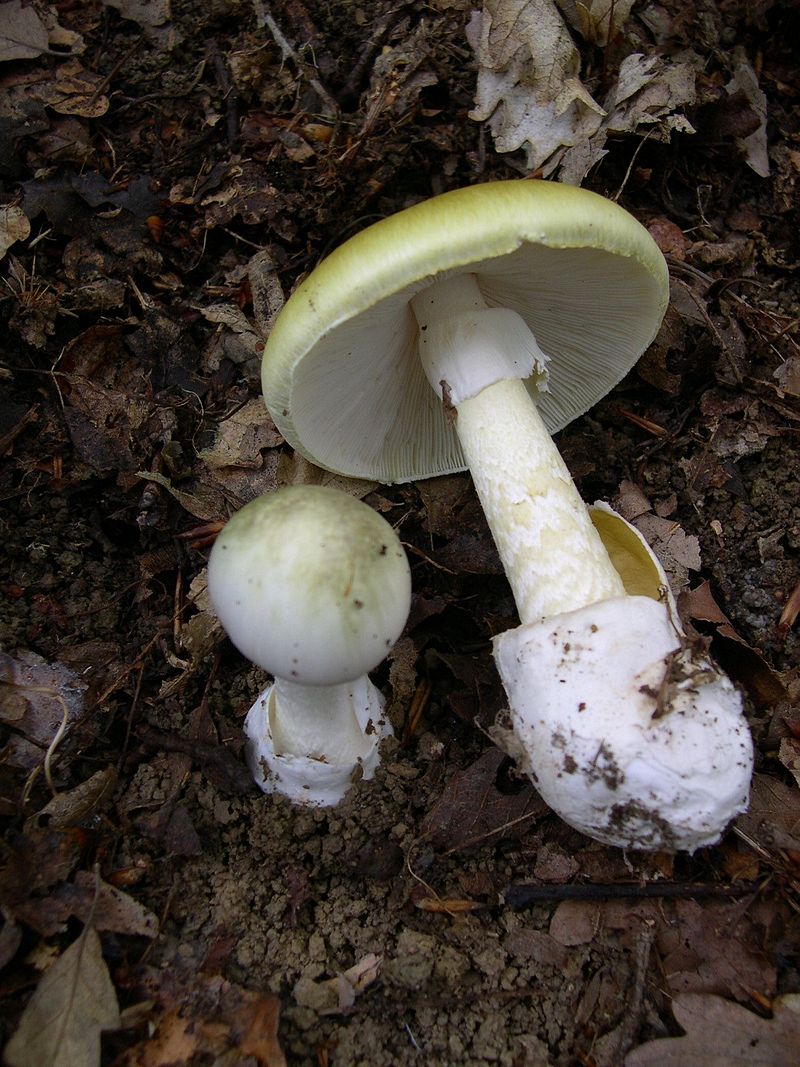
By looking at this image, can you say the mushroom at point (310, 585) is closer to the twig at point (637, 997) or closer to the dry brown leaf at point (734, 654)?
the twig at point (637, 997)

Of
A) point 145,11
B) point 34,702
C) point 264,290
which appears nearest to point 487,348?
point 264,290

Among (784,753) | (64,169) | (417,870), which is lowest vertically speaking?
(417,870)

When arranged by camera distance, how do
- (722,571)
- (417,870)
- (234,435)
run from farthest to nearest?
(234,435) < (722,571) < (417,870)

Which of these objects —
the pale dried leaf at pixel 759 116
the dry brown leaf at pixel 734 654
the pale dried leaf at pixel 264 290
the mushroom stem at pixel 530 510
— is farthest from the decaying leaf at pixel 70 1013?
the pale dried leaf at pixel 759 116

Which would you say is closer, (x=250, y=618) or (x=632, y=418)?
(x=250, y=618)

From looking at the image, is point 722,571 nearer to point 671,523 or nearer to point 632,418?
point 671,523

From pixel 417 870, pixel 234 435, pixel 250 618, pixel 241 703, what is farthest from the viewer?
pixel 234 435

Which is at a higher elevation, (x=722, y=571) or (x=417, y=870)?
(x=722, y=571)

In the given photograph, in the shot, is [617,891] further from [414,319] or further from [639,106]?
[639,106]

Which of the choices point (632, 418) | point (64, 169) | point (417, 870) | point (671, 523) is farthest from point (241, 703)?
point (64, 169)
